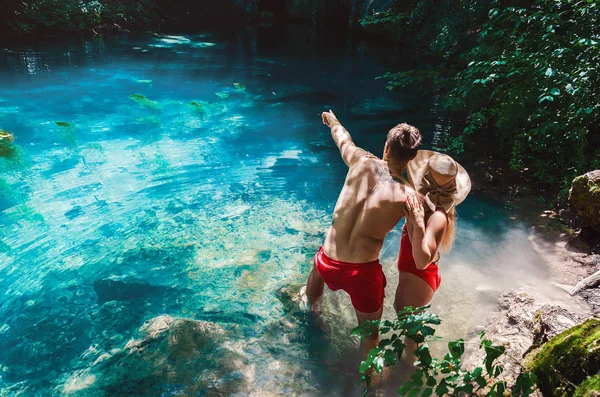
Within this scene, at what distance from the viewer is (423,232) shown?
2.51 meters

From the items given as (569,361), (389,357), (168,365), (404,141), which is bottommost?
(168,365)

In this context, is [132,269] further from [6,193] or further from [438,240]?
[438,240]

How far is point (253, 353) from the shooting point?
3.42m

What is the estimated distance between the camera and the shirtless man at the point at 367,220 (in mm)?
2795

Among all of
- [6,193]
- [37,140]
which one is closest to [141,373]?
[6,193]

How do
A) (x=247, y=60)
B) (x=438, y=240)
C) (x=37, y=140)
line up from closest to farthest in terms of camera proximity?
(x=438, y=240) < (x=37, y=140) < (x=247, y=60)

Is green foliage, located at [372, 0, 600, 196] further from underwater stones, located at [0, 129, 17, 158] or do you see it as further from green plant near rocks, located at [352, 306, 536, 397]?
underwater stones, located at [0, 129, 17, 158]

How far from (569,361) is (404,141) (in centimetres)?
163

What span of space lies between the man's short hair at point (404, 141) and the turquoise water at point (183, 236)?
182 cm

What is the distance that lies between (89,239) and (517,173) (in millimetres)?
7033

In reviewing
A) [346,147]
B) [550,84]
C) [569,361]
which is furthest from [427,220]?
[550,84]

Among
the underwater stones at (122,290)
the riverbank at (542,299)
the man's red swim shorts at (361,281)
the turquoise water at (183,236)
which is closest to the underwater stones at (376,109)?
the turquoise water at (183,236)

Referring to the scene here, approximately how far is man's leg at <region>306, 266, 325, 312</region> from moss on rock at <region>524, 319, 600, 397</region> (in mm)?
1755

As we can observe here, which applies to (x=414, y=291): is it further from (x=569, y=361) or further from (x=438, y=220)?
(x=569, y=361)
